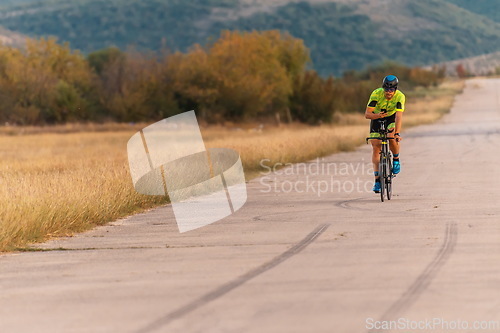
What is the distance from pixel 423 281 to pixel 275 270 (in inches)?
62.5

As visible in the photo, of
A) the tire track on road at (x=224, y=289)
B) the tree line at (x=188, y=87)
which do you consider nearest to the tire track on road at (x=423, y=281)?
the tire track on road at (x=224, y=289)

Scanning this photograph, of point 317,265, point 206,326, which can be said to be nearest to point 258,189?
point 317,265

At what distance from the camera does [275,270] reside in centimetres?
1130

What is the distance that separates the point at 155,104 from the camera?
242ft

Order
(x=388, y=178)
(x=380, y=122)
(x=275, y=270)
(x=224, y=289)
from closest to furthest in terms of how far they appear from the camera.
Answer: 1. (x=224, y=289)
2. (x=275, y=270)
3. (x=388, y=178)
4. (x=380, y=122)

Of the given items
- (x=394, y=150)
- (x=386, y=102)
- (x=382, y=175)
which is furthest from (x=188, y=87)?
(x=382, y=175)

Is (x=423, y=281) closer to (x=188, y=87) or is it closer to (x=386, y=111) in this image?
(x=386, y=111)

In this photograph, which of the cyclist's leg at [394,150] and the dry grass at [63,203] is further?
the cyclist's leg at [394,150]

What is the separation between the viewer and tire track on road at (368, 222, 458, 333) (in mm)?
8961

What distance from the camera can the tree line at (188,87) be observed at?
71.9 m

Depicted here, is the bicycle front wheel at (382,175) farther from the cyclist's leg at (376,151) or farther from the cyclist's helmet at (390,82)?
the cyclist's helmet at (390,82)

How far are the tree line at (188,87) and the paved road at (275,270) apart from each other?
52054mm

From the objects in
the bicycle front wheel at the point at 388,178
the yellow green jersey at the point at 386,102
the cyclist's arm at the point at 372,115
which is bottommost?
the bicycle front wheel at the point at 388,178

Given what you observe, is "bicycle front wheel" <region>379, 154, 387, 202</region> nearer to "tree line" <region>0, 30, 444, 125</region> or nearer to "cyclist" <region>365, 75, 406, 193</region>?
"cyclist" <region>365, 75, 406, 193</region>
